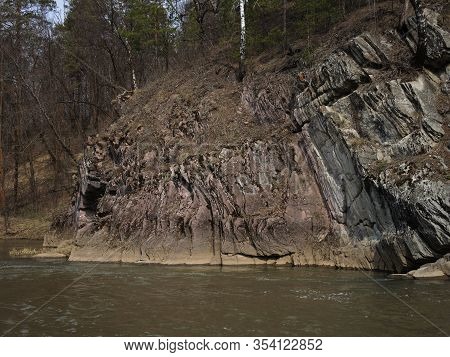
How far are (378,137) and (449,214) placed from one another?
4.21 meters

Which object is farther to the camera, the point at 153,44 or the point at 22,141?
the point at 22,141

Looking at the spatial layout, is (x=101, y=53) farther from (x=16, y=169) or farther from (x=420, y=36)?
(x=420, y=36)

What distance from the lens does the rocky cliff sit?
14797 millimetres

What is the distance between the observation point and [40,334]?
841cm

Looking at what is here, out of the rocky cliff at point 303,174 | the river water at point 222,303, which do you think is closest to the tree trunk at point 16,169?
the rocky cliff at point 303,174

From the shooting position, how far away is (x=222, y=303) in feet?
35.4

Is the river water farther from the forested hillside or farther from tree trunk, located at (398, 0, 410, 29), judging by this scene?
the forested hillside

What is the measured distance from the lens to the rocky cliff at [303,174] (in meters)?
14.8

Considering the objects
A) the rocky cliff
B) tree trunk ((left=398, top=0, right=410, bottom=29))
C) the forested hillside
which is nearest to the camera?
the rocky cliff

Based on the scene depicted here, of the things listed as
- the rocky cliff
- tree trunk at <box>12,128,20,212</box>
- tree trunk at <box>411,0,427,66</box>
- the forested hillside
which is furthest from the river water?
tree trunk at <box>12,128,20,212</box>

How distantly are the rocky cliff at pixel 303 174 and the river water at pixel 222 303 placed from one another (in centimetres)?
140

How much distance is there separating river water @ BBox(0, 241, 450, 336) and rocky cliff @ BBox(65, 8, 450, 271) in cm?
140
